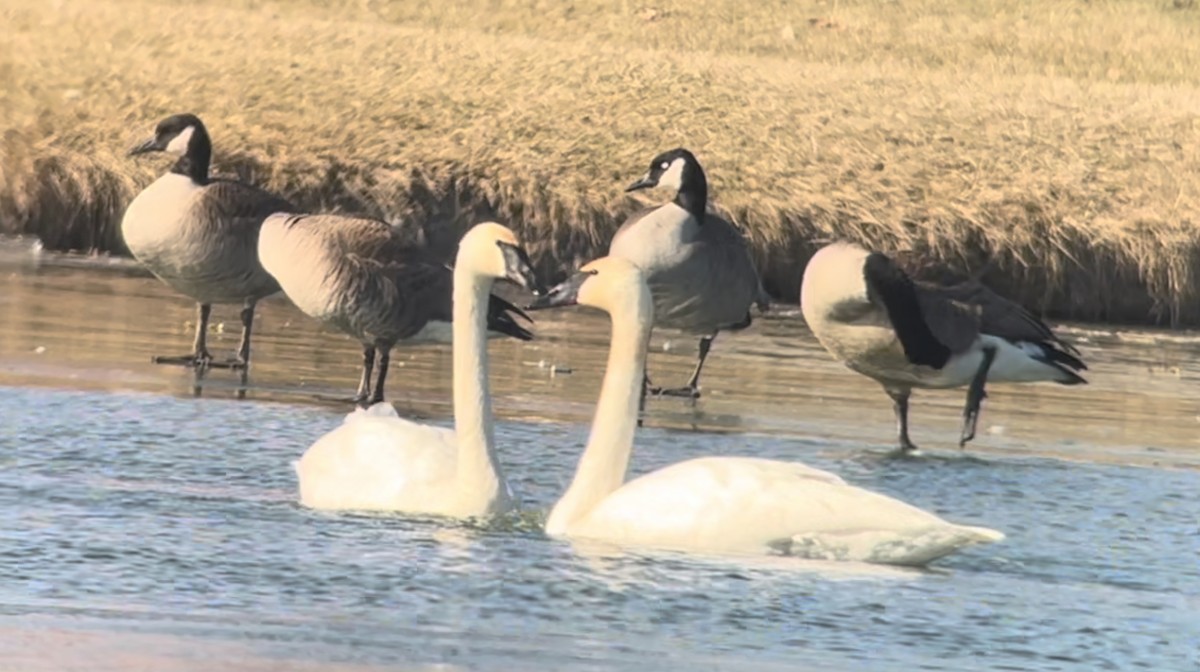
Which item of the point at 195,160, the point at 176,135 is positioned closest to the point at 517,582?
the point at 195,160

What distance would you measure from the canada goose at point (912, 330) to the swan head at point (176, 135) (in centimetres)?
527

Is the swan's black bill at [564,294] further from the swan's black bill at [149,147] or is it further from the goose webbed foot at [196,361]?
the swan's black bill at [149,147]

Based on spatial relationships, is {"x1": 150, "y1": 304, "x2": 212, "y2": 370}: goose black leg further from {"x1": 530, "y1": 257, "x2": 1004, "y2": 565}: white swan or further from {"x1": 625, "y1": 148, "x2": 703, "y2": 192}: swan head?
{"x1": 530, "y1": 257, "x2": 1004, "y2": 565}: white swan

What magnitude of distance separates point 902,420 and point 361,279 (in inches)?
132

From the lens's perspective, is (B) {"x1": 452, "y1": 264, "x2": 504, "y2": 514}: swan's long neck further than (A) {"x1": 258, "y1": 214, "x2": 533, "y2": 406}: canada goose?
No

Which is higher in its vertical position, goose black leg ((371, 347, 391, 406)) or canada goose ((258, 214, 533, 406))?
canada goose ((258, 214, 533, 406))

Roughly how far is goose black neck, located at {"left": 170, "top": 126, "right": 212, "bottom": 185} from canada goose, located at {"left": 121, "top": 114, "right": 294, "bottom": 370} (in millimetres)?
544

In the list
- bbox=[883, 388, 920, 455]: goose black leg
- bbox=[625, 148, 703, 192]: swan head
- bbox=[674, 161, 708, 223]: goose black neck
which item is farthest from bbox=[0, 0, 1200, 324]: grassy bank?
bbox=[883, 388, 920, 455]: goose black leg

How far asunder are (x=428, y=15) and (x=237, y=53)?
9.00m

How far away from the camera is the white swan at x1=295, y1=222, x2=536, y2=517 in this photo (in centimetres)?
1059

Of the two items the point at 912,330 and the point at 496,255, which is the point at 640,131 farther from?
the point at 496,255

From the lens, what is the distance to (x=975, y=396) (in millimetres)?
15258

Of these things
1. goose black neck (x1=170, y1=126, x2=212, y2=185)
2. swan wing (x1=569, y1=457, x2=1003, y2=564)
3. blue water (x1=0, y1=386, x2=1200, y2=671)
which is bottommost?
blue water (x1=0, y1=386, x2=1200, y2=671)

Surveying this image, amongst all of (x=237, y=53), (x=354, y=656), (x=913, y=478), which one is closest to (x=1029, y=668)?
(x=354, y=656)
